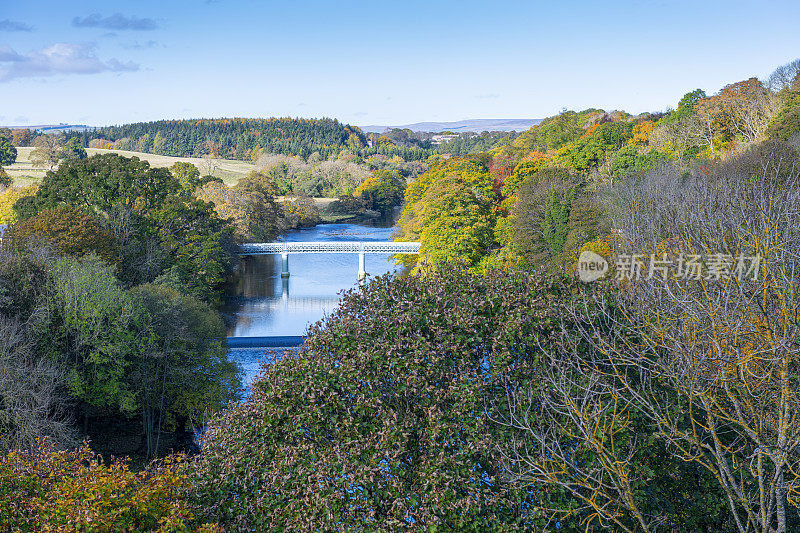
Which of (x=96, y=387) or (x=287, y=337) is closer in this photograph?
(x=96, y=387)

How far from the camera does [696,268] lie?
30.0 ft

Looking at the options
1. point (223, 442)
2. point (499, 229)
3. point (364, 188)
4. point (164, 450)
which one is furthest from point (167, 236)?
point (364, 188)

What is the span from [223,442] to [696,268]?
7885 mm

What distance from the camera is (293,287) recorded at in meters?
47.6

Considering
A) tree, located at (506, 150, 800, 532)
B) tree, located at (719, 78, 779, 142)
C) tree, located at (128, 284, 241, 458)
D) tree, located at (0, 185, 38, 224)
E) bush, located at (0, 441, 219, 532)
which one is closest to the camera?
tree, located at (506, 150, 800, 532)

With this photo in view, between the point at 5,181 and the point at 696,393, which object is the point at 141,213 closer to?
the point at 5,181

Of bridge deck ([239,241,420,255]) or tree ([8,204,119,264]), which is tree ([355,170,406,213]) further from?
tree ([8,204,119,264])

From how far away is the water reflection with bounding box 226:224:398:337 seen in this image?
37.5 m

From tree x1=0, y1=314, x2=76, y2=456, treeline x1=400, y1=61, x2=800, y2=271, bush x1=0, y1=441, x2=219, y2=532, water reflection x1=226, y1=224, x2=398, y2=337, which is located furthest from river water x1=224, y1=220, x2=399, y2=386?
bush x1=0, y1=441, x2=219, y2=532

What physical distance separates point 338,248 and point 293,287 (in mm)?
4570

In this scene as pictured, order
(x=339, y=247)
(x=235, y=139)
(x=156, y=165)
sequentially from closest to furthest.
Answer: (x=339, y=247) → (x=156, y=165) → (x=235, y=139)

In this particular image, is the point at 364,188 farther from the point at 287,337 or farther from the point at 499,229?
the point at 287,337

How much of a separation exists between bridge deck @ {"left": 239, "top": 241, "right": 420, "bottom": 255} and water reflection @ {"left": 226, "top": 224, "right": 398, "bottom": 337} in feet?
7.66

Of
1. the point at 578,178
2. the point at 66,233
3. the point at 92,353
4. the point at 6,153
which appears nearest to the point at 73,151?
the point at 6,153
